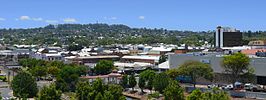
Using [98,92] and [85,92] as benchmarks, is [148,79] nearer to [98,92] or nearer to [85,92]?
[85,92]

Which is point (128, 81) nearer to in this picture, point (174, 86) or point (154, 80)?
point (154, 80)

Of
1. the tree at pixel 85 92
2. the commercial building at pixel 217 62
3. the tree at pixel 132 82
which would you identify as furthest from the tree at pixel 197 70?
the tree at pixel 85 92

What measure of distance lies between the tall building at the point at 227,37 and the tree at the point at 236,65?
38.6 meters

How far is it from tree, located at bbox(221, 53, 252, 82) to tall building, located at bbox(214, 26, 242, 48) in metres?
38.6

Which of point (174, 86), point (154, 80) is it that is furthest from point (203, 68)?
point (174, 86)

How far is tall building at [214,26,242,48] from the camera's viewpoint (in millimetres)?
74812

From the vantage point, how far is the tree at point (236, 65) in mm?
34562

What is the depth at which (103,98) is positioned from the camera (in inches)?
923

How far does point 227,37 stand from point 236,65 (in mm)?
41484

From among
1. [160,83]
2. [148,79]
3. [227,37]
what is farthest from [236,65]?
[227,37]

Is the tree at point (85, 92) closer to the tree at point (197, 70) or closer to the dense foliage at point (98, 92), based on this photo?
the dense foliage at point (98, 92)

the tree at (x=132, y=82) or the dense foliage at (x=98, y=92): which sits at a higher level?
the dense foliage at (x=98, y=92)

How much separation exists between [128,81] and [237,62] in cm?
832

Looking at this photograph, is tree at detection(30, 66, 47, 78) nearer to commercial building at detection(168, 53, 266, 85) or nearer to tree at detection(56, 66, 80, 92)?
tree at detection(56, 66, 80, 92)
